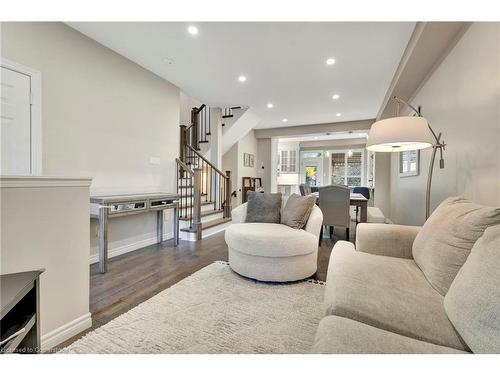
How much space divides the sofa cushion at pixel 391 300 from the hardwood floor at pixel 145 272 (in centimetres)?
105

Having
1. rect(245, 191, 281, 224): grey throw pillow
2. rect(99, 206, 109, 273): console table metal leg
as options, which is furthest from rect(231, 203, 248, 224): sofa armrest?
rect(99, 206, 109, 273): console table metal leg

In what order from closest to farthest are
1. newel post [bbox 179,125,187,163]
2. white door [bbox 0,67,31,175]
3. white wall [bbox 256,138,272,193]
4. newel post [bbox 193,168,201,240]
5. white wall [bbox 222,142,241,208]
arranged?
white door [bbox 0,67,31,175] < newel post [bbox 193,168,201,240] < newel post [bbox 179,125,187,163] < white wall [bbox 222,142,241,208] < white wall [bbox 256,138,272,193]

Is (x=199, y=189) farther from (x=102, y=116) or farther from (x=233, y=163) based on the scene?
(x=233, y=163)

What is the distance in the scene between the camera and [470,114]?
6.67 ft

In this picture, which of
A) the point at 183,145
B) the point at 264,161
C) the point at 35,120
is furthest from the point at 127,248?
the point at 264,161

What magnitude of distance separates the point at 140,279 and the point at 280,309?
1.46 metres

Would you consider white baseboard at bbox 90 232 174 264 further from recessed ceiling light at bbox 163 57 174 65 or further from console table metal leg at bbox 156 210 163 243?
recessed ceiling light at bbox 163 57 174 65

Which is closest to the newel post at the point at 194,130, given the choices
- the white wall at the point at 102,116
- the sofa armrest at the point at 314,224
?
the white wall at the point at 102,116

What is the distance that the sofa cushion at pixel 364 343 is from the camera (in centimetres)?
77

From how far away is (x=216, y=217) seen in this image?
474 cm

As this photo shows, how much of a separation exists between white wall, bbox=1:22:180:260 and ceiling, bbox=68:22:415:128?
236 mm

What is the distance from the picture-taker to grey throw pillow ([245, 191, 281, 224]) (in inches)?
109
